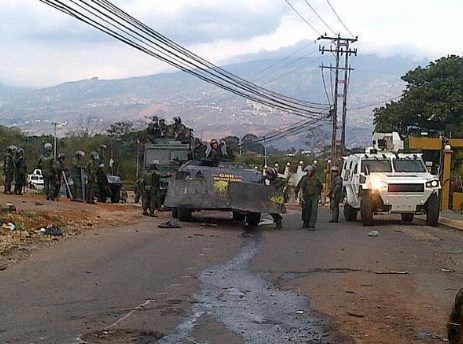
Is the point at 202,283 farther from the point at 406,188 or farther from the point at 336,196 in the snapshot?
the point at 336,196

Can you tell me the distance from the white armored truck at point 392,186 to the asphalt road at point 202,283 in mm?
3858

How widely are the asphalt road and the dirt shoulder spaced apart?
0.49 m

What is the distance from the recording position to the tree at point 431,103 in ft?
158

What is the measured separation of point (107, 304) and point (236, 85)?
2858cm

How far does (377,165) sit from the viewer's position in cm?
2342

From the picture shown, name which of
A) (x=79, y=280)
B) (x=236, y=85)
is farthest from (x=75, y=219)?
(x=236, y=85)

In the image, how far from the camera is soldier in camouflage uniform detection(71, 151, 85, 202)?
2725cm

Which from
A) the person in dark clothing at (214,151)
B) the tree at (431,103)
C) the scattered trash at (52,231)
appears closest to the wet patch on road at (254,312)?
the scattered trash at (52,231)

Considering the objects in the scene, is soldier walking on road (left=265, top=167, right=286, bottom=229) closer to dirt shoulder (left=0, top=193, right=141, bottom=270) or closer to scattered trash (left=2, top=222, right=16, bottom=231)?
dirt shoulder (left=0, top=193, right=141, bottom=270)

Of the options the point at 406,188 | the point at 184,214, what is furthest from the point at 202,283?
the point at 406,188

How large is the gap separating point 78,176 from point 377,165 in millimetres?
9934

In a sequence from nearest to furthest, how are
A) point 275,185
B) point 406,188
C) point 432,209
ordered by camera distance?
point 275,185
point 406,188
point 432,209

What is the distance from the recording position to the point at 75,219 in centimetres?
1955

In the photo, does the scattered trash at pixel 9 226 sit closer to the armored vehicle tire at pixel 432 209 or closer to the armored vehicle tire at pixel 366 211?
the armored vehicle tire at pixel 366 211
